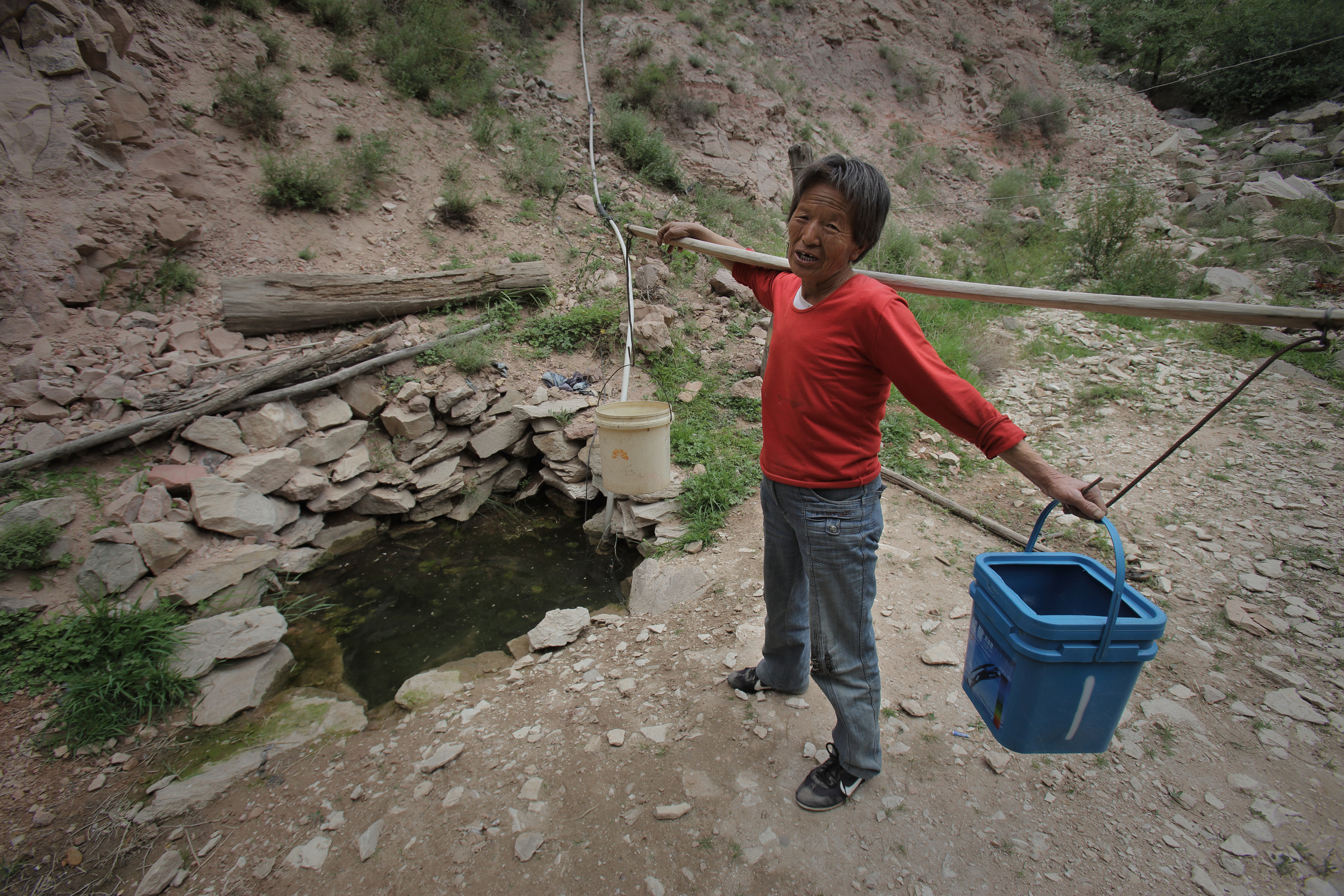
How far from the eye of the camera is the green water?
10.9ft

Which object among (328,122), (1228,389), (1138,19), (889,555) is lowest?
(889,555)

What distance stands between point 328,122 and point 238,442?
4460mm

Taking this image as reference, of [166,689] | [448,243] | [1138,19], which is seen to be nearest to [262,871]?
[166,689]

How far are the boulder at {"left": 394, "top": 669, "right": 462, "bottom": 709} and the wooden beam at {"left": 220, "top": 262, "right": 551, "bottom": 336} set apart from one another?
10.9ft

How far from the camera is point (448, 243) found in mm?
5867

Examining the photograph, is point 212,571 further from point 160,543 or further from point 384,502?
point 384,502

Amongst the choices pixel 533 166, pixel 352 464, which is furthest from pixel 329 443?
pixel 533 166

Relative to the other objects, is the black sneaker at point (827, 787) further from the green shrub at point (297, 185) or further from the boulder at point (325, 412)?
the green shrub at point (297, 185)

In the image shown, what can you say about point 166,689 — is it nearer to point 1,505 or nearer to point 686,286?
point 1,505

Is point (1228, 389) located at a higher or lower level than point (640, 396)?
higher

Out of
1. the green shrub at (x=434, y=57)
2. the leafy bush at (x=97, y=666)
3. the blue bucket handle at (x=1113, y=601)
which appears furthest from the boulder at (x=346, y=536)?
the green shrub at (x=434, y=57)

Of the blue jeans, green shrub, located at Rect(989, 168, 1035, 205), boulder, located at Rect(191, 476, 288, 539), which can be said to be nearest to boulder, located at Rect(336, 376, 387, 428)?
boulder, located at Rect(191, 476, 288, 539)

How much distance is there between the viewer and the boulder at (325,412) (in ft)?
14.0

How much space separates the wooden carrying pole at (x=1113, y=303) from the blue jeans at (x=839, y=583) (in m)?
0.71
